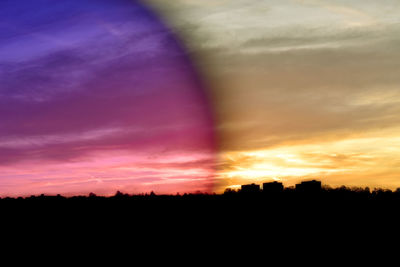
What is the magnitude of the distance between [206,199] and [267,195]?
4.06 m

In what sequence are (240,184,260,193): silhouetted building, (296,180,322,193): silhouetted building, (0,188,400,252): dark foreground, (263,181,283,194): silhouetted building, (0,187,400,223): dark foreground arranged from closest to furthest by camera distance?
1. (0,188,400,252): dark foreground
2. (0,187,400,223): dark foreground
3. (263,181,283,194): silhouetted building
4. (296,180,322,193): silhouetted building
5. (240,184,260,193): silhouetted building

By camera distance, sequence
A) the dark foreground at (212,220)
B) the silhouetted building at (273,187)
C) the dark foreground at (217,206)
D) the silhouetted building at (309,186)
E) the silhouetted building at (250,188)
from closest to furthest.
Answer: the dark foreground at (212,220) → the dark foreground at (217,206) → the silhouetted building at (273,187) → the silhouetted building at (309,186) → the silhouetted building at (250,188)

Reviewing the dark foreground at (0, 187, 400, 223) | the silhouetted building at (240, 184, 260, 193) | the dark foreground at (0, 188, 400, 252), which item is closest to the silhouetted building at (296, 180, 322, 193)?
the dark foreground at (0, 187, 400, 223)

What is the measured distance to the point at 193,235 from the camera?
84.8 feet

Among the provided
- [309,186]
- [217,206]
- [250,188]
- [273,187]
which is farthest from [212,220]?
[309,186]

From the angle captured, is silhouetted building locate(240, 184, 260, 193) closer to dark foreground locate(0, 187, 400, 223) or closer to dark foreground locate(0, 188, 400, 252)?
dark foreground locate(0, 187, 400, 223)

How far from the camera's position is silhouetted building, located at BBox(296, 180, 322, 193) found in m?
38.1

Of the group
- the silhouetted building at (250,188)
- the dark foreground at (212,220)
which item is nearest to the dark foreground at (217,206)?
the dark foreground at (212,220)

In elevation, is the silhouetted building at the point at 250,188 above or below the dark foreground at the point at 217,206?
above

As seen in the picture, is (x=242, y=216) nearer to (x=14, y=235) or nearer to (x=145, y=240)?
(x=145, y=240)

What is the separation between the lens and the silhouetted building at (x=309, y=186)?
1499 inches

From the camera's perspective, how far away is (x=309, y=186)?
128 feet

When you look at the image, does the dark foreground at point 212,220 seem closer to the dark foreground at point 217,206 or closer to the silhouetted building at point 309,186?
the dark foreground at point 217,206

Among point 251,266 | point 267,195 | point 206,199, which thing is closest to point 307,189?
point 267,195
